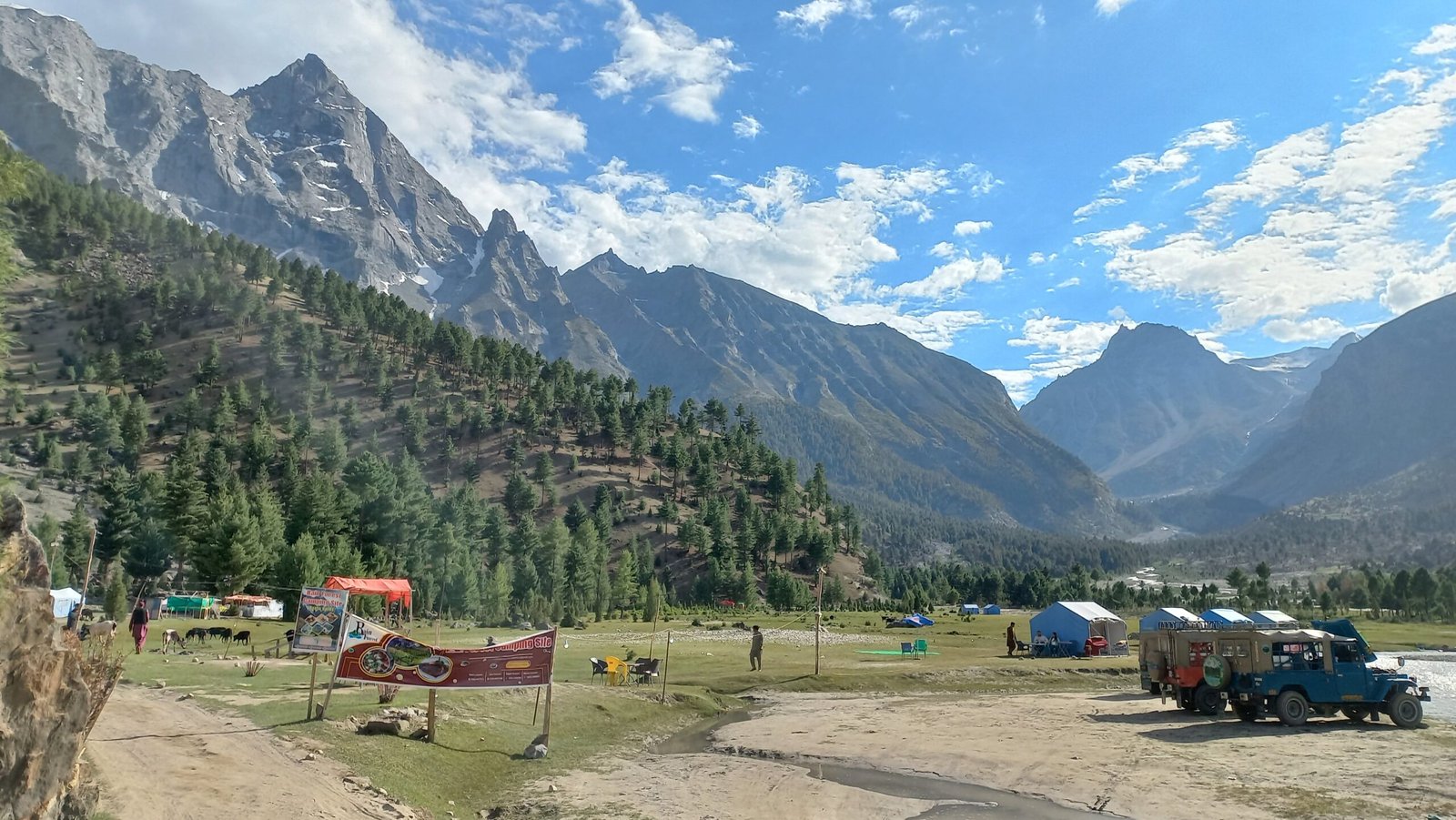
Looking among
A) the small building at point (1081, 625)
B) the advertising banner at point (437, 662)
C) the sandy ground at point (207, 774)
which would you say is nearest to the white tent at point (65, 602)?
the sandy ground at point (207, 774)

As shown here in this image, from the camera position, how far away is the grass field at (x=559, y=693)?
1844cm

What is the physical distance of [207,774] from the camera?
14.7 metres

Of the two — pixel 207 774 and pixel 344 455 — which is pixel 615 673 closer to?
pixel 207 774

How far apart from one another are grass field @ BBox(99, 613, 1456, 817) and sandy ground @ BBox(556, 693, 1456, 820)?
2375 millimetres

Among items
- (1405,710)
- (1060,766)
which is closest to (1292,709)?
(1405,710)

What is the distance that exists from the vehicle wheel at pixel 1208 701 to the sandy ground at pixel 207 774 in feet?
96.1

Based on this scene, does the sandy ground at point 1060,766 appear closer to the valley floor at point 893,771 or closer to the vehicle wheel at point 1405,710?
the valley floor at point 893,771

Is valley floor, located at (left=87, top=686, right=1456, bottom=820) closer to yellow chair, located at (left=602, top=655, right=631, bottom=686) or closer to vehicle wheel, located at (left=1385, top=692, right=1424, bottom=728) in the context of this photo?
vehicle wheel, located at (left=1385, top=692, right=1424, bottom=728)

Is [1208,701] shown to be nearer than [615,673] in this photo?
Yes

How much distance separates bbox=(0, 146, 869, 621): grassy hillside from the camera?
86375mm

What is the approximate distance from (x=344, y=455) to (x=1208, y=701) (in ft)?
435

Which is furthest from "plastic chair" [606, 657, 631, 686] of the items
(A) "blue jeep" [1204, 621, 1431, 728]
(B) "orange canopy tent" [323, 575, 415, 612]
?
(A) "blue jeep" [1204, 621, 1431, 728]

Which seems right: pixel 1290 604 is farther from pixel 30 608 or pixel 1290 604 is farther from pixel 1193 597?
pixel 30 608

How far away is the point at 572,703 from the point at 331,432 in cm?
12382
